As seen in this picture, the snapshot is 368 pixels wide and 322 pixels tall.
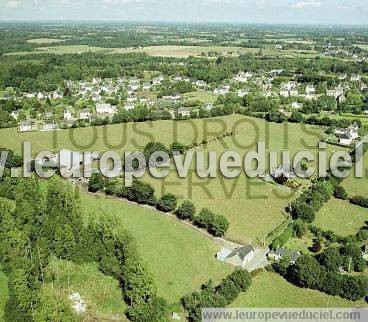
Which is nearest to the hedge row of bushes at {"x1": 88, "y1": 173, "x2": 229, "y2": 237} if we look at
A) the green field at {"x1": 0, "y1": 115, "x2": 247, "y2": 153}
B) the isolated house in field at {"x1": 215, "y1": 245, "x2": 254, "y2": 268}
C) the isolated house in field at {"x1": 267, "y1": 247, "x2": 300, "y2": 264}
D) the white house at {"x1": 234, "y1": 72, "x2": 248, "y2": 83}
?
the isolated house in field at {"x1": 215, "y1": 245, "x2": 254, "y2": 268}

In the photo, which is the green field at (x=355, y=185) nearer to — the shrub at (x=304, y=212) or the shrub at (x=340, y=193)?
the shrub at (x=340, y=193)

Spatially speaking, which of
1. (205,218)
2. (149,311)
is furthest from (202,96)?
(149,311)

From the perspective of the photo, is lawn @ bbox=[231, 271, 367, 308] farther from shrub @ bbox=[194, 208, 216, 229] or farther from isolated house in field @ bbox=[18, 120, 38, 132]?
isolated house in field @ bbox=[18, 120, 38, 132]

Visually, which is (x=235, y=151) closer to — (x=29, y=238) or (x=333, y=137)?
(x=333, y=137)

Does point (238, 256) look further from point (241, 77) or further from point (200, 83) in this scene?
point (241, 77)

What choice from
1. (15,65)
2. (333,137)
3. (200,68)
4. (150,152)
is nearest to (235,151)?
(150,152)
